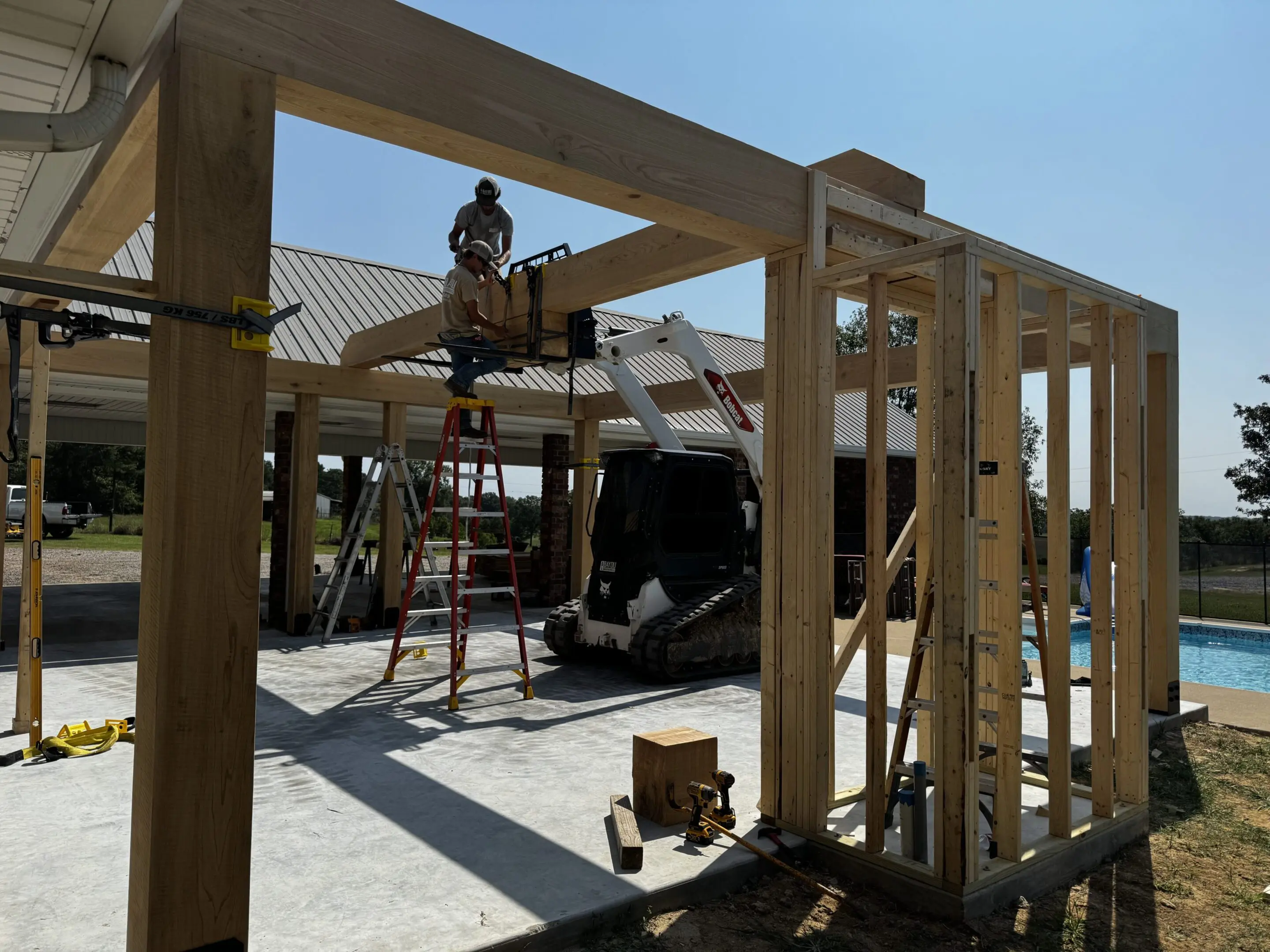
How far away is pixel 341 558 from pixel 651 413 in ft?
14.4

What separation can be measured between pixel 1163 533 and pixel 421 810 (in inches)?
248

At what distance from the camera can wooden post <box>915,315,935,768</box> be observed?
16.0ft

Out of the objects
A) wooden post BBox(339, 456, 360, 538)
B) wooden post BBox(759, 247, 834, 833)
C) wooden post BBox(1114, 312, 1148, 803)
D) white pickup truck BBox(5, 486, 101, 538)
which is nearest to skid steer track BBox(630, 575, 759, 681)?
wooden post BBox(759, 247, 834, 833)

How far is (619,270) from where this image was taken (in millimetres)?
5918

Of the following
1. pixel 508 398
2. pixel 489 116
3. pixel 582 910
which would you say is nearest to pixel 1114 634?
pixel 582 910

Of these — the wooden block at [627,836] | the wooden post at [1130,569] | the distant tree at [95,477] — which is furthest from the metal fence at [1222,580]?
the distant tree at [95,477]

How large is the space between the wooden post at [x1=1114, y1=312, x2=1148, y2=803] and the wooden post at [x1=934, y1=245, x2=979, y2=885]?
178cm

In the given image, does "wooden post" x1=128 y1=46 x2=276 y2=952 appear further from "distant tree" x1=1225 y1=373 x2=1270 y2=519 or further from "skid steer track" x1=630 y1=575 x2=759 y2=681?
"distant tree" x1=1225 y1=373 x2=1270 y2=519

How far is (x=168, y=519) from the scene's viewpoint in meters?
2.45

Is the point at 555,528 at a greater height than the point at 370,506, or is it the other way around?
the point at 370,506

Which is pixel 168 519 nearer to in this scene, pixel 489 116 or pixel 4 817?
pixel 489 116

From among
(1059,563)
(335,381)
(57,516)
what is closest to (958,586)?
(1059,563)

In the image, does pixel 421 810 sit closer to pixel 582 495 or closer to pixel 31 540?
pixel 31 540

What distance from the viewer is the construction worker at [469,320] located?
6.95 m
